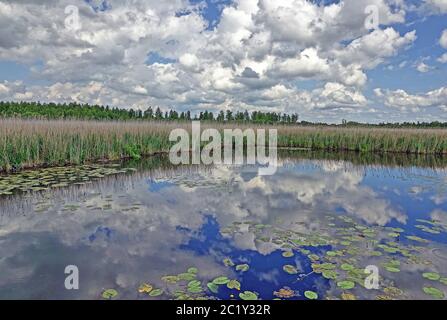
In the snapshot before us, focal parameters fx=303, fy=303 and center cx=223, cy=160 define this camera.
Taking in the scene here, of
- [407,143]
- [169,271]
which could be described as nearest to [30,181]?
[169,271]

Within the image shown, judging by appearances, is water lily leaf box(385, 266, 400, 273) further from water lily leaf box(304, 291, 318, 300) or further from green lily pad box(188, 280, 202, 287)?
green lily pad box(188, 280, 202, 287)

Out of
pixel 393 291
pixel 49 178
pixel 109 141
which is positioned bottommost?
pixel 393 291

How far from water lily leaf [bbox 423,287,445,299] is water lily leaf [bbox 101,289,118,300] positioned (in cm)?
284

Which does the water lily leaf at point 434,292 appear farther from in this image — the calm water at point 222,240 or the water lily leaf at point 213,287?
the water lily leaf at point 213,287

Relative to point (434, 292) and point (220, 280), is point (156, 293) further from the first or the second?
point (434, 292)

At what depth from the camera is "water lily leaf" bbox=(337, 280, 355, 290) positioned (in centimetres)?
283

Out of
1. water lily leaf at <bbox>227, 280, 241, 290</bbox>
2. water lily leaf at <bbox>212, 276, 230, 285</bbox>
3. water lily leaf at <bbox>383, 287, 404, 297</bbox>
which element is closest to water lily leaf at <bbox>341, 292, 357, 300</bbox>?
water lily leaf at <bbox>383, 287, 404, 297</bbox>

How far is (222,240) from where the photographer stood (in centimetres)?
399

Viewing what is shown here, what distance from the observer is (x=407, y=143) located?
16.4 metres

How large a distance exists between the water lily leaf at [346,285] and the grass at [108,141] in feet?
26.7

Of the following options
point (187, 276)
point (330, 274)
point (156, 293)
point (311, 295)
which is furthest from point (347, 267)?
point (156, 293)

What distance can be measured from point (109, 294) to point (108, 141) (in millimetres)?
9400

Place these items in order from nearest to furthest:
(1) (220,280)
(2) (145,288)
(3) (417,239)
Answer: (2) (145,288) → (1) (220,280) → (3) (417,239)
